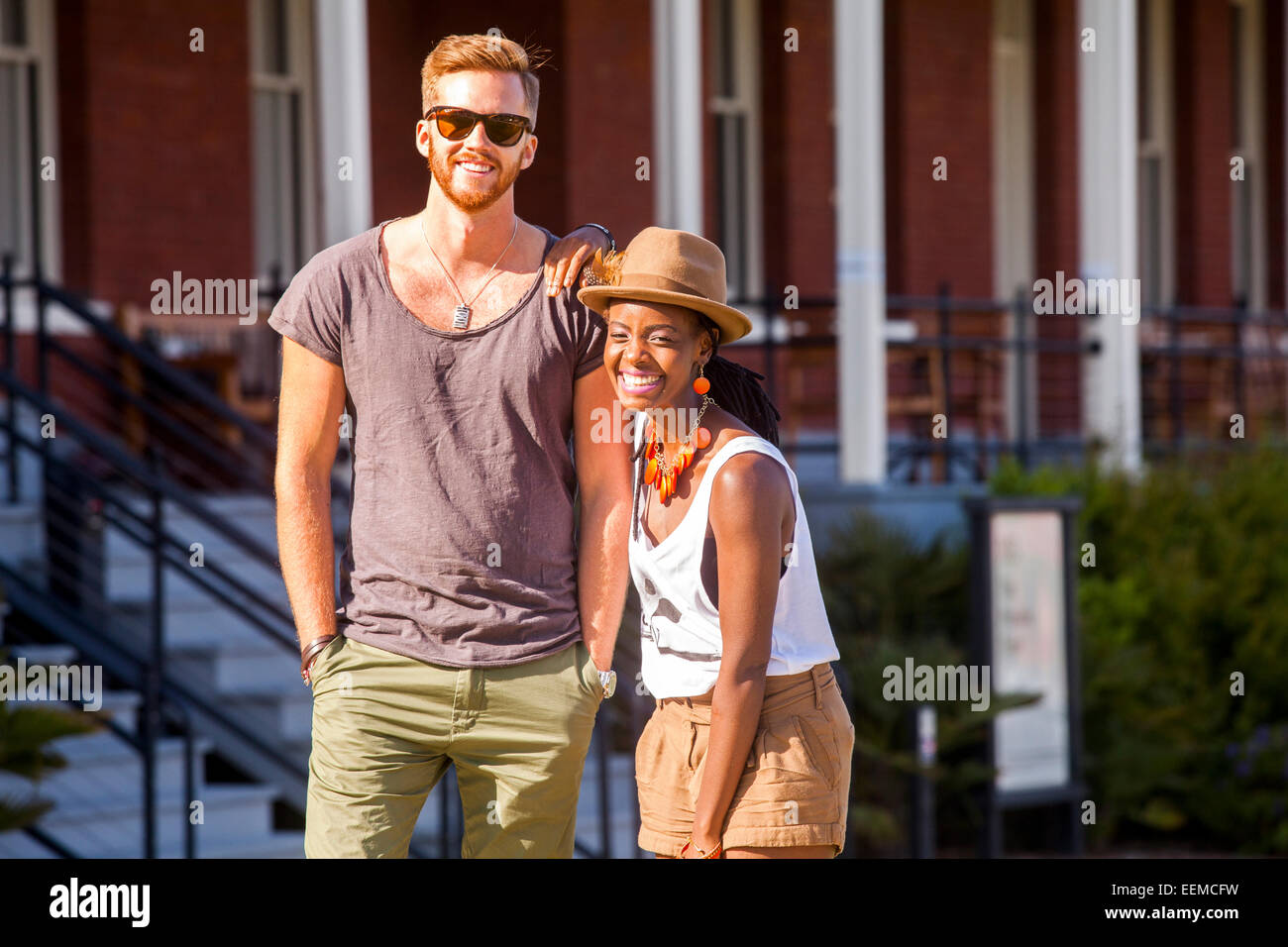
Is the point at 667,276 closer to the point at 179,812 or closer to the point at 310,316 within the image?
→ the point at 310,316

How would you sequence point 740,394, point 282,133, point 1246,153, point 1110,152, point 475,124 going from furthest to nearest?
point 1246,153
point 282,133
point 1110,152
point 740,394
point 475,124

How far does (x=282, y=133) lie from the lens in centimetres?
1070

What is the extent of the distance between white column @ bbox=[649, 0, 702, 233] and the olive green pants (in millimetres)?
5740

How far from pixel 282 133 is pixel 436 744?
27.6 feet

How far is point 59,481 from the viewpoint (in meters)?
7.88

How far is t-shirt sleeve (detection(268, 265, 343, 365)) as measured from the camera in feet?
9.48

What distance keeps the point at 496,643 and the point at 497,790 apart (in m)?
0.26

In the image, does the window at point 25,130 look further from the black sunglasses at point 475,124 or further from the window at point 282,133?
the black sunglasses at point 475,124
